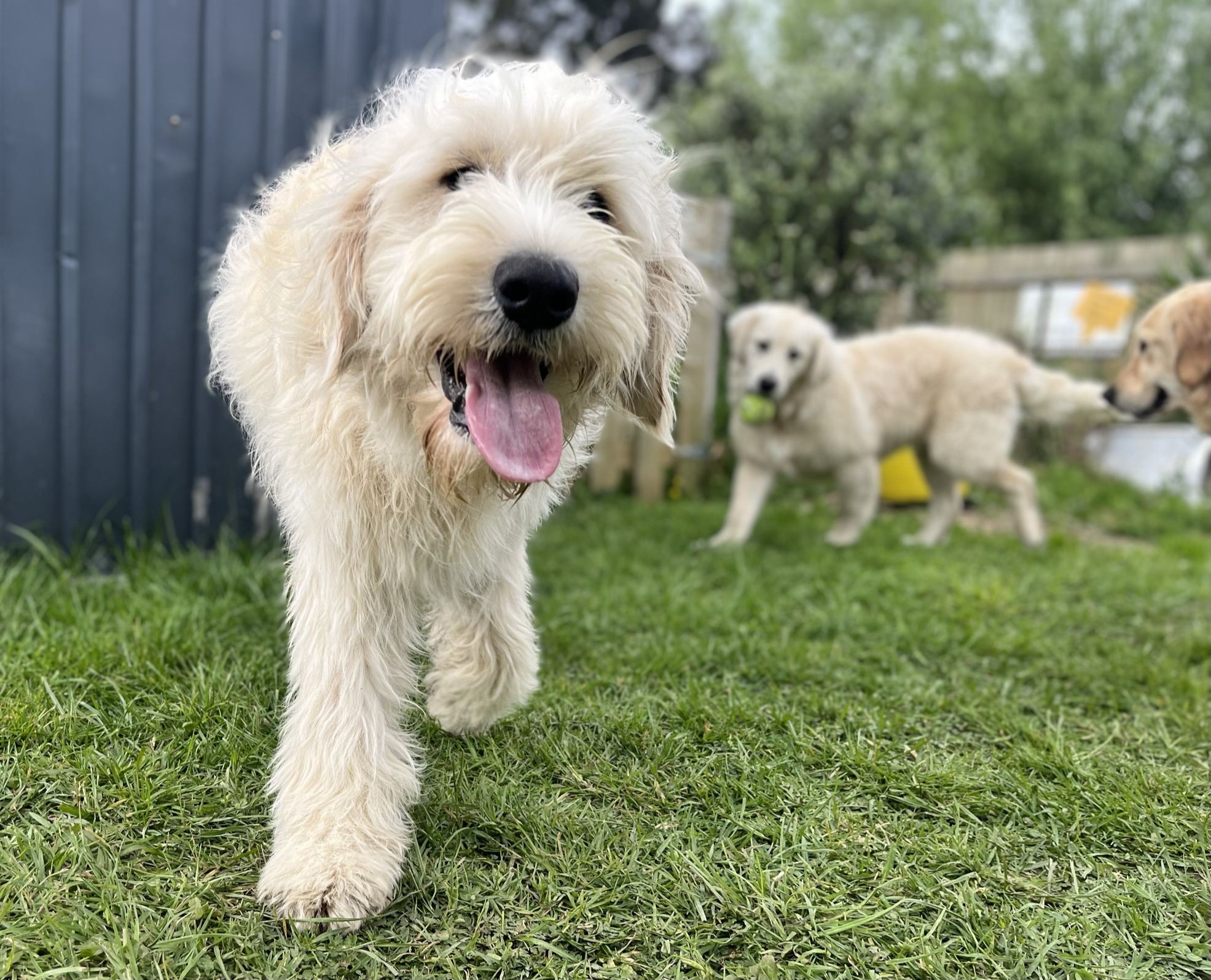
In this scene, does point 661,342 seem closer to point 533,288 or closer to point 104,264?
point 533,288

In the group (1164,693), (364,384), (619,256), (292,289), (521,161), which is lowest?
(1164,693)

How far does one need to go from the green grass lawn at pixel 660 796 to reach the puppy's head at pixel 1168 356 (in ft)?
3.89

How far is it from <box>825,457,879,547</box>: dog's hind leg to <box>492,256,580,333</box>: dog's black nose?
4337 millimetres

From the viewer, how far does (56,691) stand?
2576 mm

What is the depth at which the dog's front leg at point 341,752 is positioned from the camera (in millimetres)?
1870

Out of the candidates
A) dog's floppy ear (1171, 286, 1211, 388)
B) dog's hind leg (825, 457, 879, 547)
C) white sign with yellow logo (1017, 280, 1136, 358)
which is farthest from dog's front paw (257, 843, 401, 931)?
white sign with yellow logo (1017, 280, 1136, 358)

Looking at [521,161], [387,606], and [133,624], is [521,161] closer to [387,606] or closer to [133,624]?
[387,606]

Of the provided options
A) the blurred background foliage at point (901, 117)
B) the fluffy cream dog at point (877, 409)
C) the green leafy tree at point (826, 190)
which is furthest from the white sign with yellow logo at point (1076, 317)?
the fluffy cream dog at point (877, 409)

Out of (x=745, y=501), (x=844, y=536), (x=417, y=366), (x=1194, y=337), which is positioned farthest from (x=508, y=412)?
(x=844, y=536)

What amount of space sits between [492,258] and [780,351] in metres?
4.15

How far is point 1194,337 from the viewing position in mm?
4230

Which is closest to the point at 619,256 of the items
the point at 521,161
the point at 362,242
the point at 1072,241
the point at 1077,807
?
the point at 521,161

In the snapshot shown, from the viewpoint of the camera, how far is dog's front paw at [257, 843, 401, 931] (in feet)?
5.98

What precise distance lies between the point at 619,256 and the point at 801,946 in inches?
57.6
